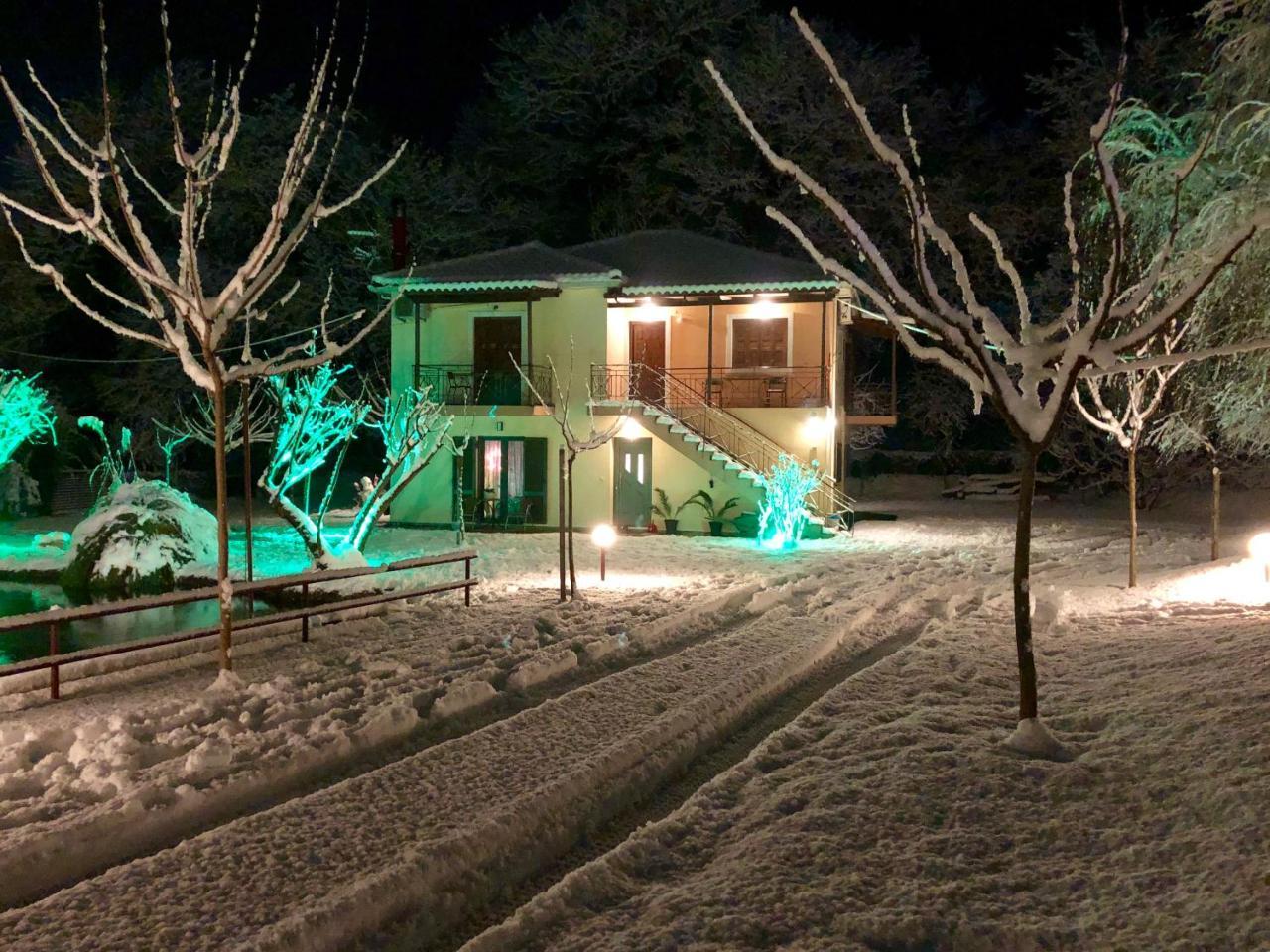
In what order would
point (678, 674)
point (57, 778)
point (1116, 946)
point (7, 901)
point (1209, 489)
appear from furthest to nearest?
point (1209, 489), point (678, 674), point (57, 778), point (7, 901), point (1116, 946)

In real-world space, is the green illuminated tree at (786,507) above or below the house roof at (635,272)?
below

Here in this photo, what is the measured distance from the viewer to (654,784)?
7141 mm

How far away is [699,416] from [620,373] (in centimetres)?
221

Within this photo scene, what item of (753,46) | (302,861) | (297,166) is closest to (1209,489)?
(753,46)

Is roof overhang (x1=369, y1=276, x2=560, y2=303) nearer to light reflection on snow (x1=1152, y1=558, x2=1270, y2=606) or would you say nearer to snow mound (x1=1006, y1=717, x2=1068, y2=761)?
light reflection on snow (x1=1152, y1=558, x2=1270, y2=606)

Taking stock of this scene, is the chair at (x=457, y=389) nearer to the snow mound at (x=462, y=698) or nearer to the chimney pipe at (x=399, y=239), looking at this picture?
the chimney pipe at (x=399, y=239)

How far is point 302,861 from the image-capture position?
5590 millimetres

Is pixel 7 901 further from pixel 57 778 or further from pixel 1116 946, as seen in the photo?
pixel 1116 946

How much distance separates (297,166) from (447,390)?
1628 cm

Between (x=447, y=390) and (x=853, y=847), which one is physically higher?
(x=447, y=390)

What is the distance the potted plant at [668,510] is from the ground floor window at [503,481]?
113 inches

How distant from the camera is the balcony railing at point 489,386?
26.2m

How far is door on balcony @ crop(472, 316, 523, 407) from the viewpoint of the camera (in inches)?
1040

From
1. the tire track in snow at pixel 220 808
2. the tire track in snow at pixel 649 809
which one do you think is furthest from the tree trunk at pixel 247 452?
the tire track in snow at pixel 649 809
